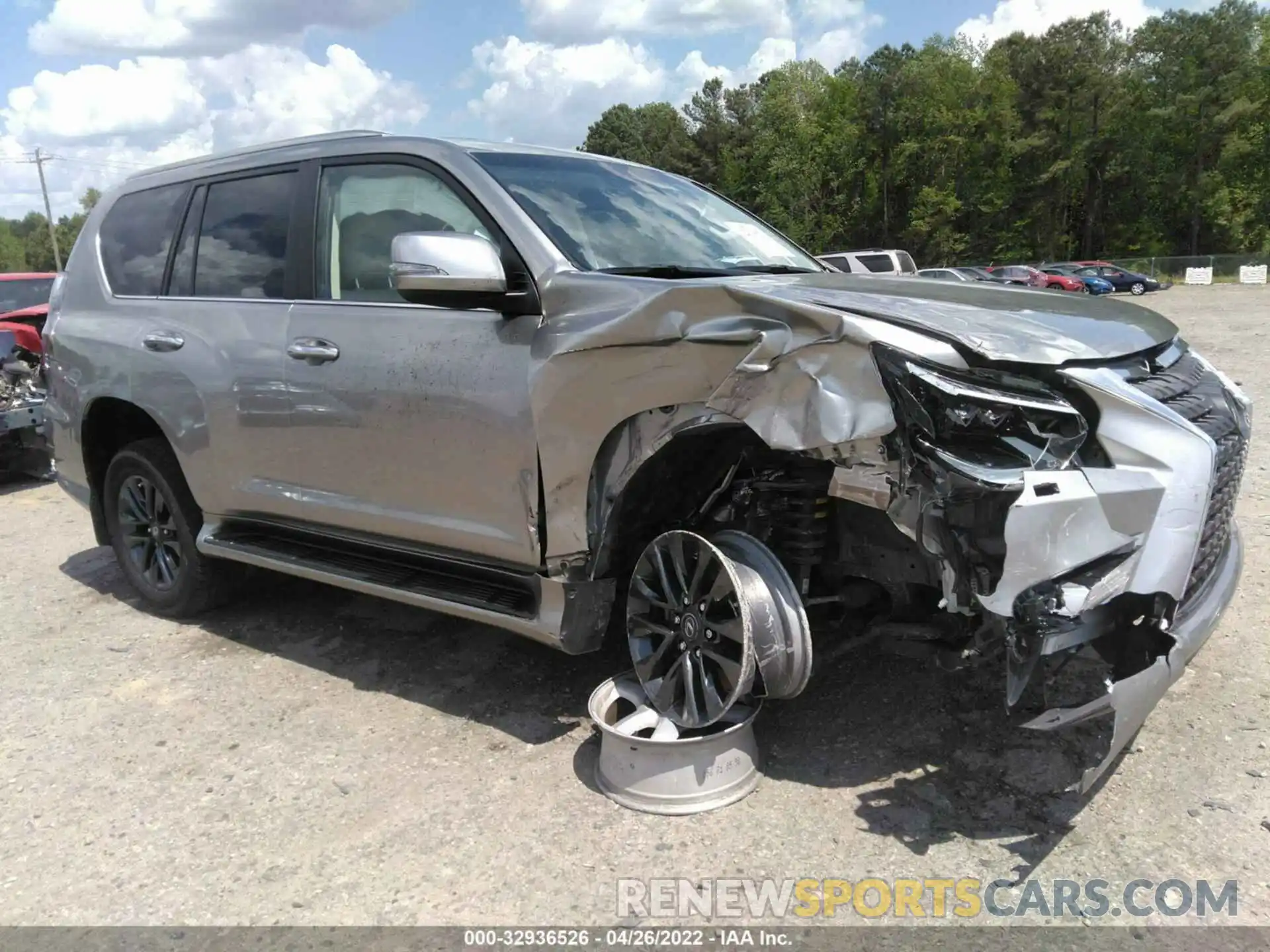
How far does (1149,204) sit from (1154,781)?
6757cm

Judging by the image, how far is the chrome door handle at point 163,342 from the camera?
174 inches

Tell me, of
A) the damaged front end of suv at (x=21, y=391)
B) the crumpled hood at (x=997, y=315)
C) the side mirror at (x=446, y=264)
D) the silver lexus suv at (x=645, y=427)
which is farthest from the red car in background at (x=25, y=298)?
the crumpled hood at (x=997, y=315)

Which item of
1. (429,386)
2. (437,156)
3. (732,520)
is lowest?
(732,520)

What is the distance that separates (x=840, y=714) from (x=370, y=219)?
259cm

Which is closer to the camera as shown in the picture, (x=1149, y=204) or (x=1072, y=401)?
(x=1072, y=401)

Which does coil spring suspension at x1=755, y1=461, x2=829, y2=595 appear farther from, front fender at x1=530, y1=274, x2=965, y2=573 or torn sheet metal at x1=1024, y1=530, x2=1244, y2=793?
torn sheet metal at x1=1024, y1=530, x2=1244, y2=793

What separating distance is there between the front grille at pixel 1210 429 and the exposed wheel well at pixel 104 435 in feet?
14.0

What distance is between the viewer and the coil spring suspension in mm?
3012

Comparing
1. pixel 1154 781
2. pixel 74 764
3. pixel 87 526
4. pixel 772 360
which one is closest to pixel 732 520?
pixel 772 360

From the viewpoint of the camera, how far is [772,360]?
2.66 m

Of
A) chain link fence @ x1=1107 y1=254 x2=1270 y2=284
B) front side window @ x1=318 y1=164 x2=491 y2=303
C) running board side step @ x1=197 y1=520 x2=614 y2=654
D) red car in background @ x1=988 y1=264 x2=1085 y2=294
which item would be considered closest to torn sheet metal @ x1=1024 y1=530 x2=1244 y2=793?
running board side step @ x1=197 y1=520 x2=614 y2=654

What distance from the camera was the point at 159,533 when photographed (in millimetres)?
5008

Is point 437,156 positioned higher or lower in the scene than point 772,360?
higher

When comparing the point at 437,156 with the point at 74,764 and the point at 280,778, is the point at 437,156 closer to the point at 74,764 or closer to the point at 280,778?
the point at 280,778
